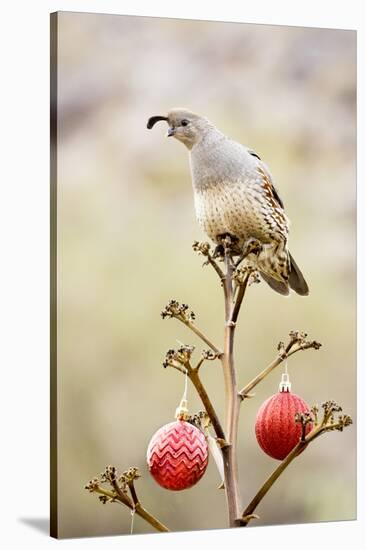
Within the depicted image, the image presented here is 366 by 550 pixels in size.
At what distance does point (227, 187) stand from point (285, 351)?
1.85ft

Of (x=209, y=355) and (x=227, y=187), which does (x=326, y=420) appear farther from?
(x=227, y=187)

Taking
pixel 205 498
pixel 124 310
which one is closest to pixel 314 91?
pixel 124 310

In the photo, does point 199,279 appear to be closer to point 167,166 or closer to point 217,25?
point 167,166

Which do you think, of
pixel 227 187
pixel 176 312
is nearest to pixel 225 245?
pixel 227 187

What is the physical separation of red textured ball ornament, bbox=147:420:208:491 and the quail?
65 cm

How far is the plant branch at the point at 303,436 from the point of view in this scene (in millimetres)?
3609

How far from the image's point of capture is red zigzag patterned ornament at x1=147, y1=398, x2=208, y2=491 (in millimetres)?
3535

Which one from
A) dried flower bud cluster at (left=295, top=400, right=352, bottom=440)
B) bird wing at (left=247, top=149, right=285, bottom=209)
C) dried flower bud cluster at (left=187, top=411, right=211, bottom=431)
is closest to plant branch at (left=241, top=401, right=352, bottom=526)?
dried flower bud cluster at (left=295, top=400, right=352, bottom=440)

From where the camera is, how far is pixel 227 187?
3.81m

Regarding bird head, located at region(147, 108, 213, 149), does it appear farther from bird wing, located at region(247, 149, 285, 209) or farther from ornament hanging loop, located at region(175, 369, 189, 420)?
ornament hanging loop, located at region(175, 369, 189, 420)

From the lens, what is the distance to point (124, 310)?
3.71 m

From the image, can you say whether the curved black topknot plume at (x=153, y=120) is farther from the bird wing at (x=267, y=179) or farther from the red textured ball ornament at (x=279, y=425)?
the red textured ball ornament at (x=279, y=425)

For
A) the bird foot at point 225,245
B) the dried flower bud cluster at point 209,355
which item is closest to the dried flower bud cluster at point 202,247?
the bird foot at point 225,245

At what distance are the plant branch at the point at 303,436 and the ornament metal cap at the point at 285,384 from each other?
0.38 feet
